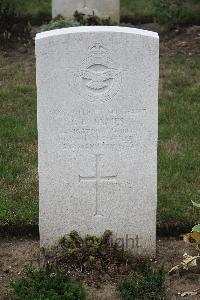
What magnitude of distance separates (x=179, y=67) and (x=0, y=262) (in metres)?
4.59

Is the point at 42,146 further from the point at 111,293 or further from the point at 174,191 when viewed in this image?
the point at 174,191

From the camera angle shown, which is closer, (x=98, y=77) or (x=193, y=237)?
(x=98, y=77)

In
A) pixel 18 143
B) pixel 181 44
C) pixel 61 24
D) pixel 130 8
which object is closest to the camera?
pixel 18 143

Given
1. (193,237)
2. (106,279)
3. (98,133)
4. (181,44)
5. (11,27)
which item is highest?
(11,27)

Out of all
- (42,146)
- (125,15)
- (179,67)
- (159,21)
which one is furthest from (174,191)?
(125,15)

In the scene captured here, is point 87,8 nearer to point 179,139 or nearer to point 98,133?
point 179,139

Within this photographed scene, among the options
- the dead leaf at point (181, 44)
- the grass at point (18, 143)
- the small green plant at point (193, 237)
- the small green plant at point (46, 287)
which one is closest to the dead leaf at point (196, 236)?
the small green plant at point (193, 237)

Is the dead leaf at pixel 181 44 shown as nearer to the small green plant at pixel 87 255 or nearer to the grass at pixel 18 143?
the grass at pixel 18 143

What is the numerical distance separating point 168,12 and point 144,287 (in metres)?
6.44

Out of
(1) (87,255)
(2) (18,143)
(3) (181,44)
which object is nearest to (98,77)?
(1) (87,255)

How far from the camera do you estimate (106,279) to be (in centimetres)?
448

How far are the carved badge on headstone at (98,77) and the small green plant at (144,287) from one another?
1.10 m

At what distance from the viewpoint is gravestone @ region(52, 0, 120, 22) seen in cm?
976

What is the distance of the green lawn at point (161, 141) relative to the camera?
17.5ft
